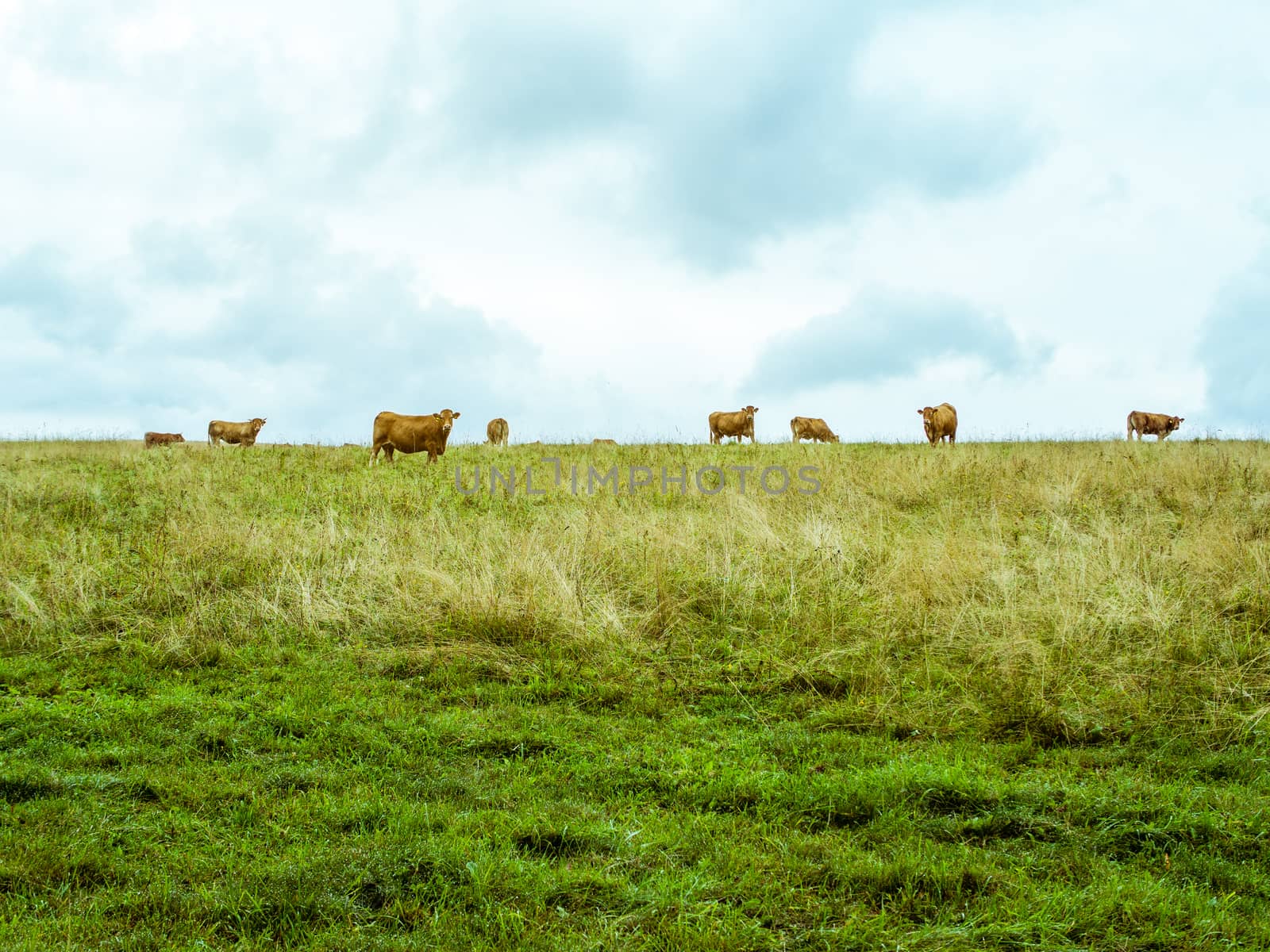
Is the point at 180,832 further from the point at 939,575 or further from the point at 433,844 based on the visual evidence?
the point at 939,575

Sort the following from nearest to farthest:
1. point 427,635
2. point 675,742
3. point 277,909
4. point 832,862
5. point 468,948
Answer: point 468,948 → point 277,909 → point 832,862 → point 675,742 → point 427,635

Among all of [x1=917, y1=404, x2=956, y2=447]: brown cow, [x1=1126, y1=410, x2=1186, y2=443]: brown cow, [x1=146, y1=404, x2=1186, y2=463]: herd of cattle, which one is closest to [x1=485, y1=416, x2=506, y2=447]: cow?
[x1=146, y1=404, x2=1186, y2=463]: herd of cattle

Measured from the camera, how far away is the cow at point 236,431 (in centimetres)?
3259

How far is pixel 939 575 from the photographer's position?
28.8 ft

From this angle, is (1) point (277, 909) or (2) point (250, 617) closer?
(1) point (277, 909)

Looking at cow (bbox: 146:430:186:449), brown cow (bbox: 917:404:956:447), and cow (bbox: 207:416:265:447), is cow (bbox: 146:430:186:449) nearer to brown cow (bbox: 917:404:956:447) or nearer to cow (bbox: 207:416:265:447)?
cow (bbox: 207:416:265:447)

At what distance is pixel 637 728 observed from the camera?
19.7 ft

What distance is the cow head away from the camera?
20.9m

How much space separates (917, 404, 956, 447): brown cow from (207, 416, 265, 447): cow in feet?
79.9

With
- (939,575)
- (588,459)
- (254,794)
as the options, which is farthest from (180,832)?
(588,459)

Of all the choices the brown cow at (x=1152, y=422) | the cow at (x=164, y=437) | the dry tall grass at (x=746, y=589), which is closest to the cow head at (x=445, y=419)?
the dry tall grass at (x=746, y=589)

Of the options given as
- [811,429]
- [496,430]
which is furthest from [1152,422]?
[496,430]

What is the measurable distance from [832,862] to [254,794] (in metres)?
3.23

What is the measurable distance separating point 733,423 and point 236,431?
1935 cm
